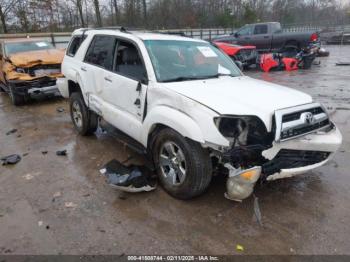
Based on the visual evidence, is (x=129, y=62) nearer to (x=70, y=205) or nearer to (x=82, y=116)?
(x=82, y=116)

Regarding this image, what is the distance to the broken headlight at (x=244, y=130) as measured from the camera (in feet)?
9.62

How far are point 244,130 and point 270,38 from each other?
14.3 meters

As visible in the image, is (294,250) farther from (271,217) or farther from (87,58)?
(87,58)

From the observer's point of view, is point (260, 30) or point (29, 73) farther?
point (260, 30)

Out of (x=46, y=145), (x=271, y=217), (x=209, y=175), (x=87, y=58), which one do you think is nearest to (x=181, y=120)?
(x=209, y=175)

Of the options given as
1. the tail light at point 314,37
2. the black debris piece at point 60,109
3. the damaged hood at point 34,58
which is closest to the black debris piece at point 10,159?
the black debris piece at point 60,109

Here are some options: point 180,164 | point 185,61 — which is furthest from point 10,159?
point 185,61

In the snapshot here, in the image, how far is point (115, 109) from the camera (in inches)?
169

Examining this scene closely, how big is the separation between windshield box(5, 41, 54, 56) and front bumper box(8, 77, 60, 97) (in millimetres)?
1467

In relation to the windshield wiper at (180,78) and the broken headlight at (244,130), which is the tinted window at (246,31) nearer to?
the windshield wiper at (180,78)

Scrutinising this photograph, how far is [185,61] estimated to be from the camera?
4.03 metres

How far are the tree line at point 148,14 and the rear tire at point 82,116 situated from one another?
15975mm

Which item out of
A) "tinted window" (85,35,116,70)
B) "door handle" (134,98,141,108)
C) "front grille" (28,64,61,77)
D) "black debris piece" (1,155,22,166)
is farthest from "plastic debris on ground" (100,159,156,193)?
"front grille" (28,64,61,77)

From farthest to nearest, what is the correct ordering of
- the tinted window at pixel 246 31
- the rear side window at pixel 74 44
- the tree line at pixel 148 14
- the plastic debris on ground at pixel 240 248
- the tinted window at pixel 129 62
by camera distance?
1. the tree line at pixel 148 14
2. the tinted window at pixel 246 31
3. the rear side window at pixel 74 44
4. the tinted window at pixel 129 62
5. the plastic debris on ground at pixel 240 248
